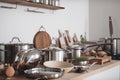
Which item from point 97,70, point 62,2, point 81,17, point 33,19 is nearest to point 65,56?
point 97,70

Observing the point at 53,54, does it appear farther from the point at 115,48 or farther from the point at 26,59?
the point at 115,48

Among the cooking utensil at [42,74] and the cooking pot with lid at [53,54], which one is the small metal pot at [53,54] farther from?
the cooking utensil at [42,74]

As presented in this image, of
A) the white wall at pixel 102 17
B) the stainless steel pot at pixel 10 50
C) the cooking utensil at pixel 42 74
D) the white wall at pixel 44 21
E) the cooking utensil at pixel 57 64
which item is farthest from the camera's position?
the white wall at pixel 102 17

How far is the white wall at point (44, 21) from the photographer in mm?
2424

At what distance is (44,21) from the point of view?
2.94m

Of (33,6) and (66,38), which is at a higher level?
(33,6)

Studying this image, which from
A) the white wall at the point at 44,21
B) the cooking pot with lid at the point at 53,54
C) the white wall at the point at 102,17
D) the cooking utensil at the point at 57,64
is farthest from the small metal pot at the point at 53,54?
the white wall at the point at 102,17

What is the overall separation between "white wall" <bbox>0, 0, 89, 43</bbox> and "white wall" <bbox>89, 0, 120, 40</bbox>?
10cm

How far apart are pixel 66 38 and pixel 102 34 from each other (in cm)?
80

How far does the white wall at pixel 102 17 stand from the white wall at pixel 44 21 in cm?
10

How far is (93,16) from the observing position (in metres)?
3.87

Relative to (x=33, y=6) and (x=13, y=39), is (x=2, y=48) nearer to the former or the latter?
(x=13, y=39)

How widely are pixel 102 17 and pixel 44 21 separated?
125 cm

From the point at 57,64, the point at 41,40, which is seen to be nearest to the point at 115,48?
the point at 41,40
